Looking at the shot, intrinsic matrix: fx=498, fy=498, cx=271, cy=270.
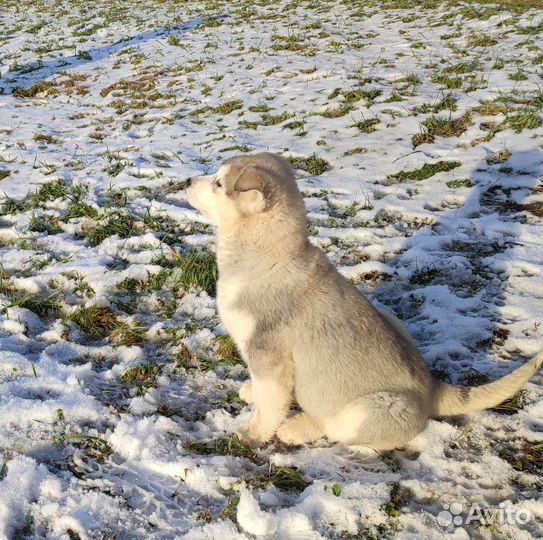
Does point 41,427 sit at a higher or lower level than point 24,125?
lower

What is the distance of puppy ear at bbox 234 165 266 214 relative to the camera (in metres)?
3.10

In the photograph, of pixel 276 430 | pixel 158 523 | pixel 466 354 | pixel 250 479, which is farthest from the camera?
pixel 466 354

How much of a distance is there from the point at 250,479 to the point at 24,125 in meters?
8.78

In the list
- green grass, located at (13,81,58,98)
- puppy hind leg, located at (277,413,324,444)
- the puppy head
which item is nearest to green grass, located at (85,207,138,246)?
the puppy head

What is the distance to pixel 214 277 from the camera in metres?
4.81

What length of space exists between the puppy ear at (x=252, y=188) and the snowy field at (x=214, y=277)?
1.42 metres

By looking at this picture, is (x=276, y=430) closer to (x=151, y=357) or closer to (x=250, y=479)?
(x=250, y=479)

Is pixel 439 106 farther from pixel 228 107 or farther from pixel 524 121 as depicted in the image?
pixel 228 107

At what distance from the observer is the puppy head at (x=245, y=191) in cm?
312

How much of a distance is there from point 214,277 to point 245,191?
182 cm

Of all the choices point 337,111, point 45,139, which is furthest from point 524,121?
point 45,139

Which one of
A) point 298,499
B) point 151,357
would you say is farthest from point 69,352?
point 298,499

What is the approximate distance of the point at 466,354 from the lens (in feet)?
12.8

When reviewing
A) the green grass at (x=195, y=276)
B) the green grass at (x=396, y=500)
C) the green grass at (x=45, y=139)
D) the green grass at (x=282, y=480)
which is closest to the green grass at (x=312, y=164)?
the green grass at (x=195, y=276)
